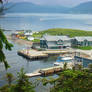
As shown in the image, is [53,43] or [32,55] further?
[53,43]

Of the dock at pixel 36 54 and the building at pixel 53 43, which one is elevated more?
the building at pixel 53 43

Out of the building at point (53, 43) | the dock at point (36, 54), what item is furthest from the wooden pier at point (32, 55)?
the building at point (53, 43)

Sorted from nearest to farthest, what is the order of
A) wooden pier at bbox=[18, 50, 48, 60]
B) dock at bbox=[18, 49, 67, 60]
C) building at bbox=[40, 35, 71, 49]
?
1. wooden pier at bbox=[18, 50, 48, 60]
2. dock at bbox=[18, 49, 67, 60]
3. building at bbox=[40, 35, 71, 49]

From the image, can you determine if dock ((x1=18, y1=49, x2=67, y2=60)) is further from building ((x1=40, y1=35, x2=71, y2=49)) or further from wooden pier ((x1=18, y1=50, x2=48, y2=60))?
building ((x1=40, y1=35, x2=71, y2=49))

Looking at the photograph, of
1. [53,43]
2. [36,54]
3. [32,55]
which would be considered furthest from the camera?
[53,43]

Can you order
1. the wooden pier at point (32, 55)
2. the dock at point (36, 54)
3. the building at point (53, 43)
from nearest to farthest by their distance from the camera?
the wooden pier at point (32, 55)
the dock at point (36, 54)
the building at point (53, 43)

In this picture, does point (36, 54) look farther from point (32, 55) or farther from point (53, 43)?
point (53, 43)

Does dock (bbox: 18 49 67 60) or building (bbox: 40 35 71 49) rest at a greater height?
building (bbox: 40 35 71 49)

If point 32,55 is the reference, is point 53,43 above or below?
above

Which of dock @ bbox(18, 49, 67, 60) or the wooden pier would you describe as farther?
dock @ bbox(18, 49, 67, 60)

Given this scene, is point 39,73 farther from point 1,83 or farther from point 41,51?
point 41,51

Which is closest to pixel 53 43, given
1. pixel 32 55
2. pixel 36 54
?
pixel 36 54

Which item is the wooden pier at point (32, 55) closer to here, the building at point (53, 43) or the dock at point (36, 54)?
the dock at point (36, 54)

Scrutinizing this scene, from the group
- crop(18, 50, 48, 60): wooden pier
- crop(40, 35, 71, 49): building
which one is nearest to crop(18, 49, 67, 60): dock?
crop(18, 50, 48, 60): wooden pier
